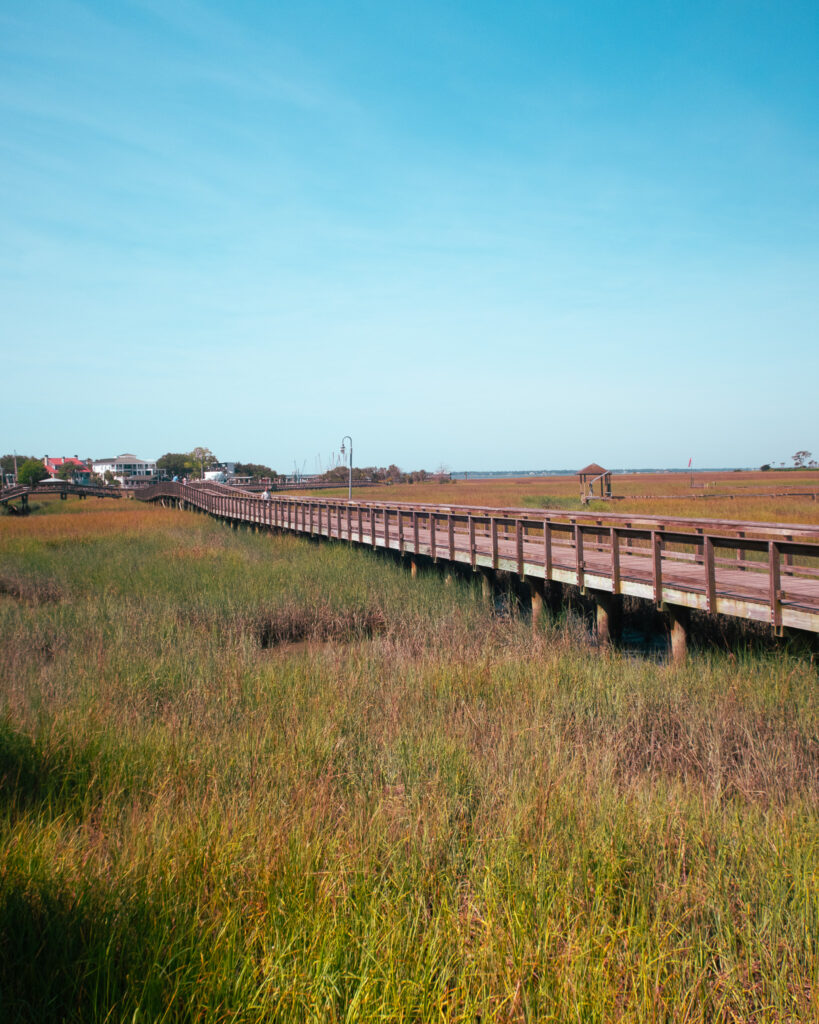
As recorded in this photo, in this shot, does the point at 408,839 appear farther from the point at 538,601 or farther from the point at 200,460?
the point at 200,460

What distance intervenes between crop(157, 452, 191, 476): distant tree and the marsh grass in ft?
513

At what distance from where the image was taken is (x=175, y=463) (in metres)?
163

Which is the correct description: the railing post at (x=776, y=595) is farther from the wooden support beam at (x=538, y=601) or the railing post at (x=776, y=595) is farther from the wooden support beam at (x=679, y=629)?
the wooden support beam at (x=538, y=601)

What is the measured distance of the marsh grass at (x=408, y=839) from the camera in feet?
9.86

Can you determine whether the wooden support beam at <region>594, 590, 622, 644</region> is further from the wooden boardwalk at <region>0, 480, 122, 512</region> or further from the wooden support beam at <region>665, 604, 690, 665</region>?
the wooden boardwalk at <region>0, 480, 122, 512</region>

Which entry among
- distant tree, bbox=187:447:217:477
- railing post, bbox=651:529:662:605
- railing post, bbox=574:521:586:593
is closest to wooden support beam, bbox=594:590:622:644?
railing post, bbox=574:521:586:593

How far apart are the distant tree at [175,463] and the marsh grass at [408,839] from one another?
156 meters

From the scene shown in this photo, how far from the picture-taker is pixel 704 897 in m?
3.67

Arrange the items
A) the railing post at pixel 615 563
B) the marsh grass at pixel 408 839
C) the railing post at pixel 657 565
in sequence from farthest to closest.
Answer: the railing post at pixel 615 563 → the railing post at pixel 657 565 → the marsh grass at pixel 408 839

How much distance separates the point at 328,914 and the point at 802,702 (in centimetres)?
574

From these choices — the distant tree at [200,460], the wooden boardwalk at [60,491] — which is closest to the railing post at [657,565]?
the wooden boardwalk at [60,491]

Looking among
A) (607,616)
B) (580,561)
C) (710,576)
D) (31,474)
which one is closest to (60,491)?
(31,474)

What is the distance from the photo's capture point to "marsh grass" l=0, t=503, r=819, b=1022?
3.01 metres

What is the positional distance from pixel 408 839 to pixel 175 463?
6651 inches
